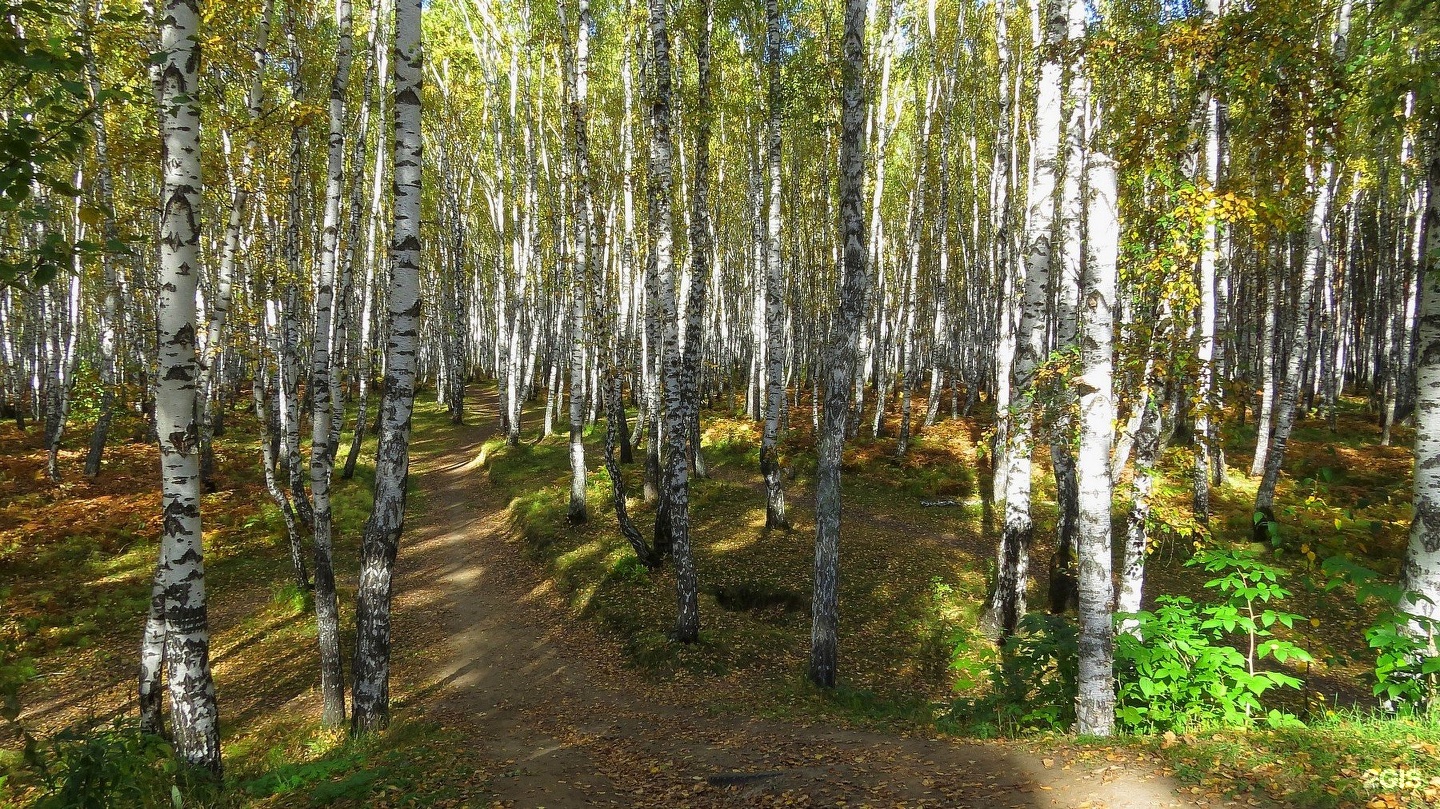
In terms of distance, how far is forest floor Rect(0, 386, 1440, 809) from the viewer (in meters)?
5.19

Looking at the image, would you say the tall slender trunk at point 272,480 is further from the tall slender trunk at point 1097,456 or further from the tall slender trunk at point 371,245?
the tall slender trunk at point 1097,456

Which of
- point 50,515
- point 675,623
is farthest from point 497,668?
point 50,515

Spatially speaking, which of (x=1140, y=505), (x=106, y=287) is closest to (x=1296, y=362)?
(x=1140, y=505)

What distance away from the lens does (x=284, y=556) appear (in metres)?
14.4

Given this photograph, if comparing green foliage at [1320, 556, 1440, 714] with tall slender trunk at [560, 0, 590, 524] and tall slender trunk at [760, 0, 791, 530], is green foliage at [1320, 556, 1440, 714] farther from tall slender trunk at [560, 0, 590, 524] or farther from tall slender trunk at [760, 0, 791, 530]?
tall slender trunk at [560, 0, 590, 524]

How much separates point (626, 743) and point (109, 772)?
15.5ft

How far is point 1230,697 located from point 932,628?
5893mm

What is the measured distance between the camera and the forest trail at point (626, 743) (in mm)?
5137

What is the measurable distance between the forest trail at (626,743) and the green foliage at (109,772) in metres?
2.50

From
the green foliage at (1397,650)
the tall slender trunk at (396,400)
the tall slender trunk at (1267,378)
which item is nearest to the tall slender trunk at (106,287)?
the tall slender trunk at (396,400)

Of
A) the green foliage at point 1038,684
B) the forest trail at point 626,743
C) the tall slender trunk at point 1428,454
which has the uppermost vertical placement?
the tall slender trunk at point 1428,454

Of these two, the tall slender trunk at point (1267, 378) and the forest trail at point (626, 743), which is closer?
the forest trail at point (626, 743)

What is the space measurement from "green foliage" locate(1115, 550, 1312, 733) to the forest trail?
0.94m

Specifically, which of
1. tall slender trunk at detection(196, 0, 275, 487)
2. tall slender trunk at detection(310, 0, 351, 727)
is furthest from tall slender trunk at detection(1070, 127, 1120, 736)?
tall slender trunk at detection(196, 0, 275, 487)
